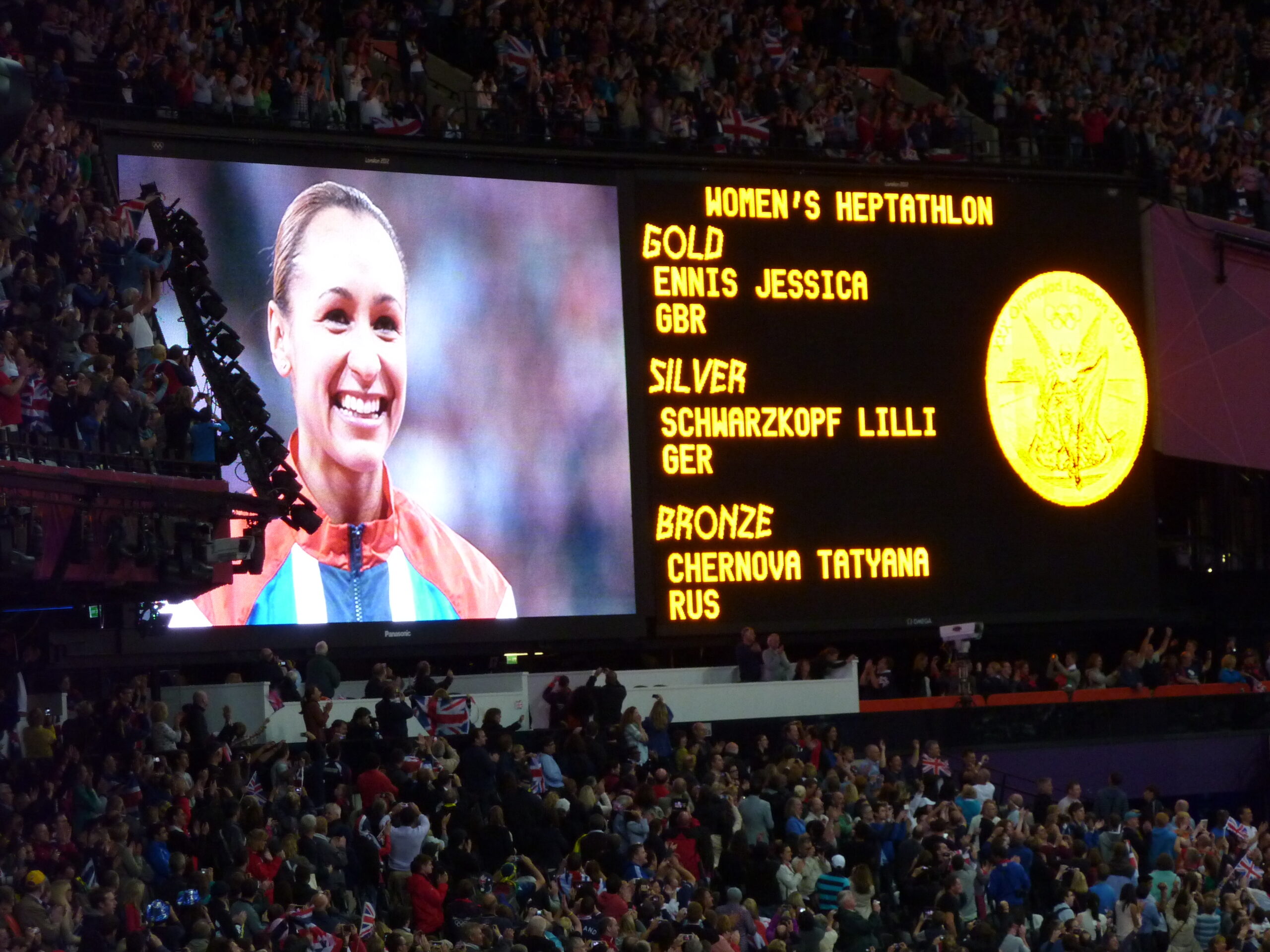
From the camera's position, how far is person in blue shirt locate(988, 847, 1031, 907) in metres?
15.8

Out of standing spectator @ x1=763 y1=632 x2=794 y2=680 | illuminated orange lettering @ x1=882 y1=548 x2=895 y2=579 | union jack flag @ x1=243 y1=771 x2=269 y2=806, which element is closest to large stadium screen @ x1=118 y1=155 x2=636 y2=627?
standing spectator @ x1=763 y1=632 x2=794 y2=680

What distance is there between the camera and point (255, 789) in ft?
47.4

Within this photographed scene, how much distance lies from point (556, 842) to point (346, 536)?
451cm

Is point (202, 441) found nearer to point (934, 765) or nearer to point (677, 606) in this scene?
Result: point (677, 606)

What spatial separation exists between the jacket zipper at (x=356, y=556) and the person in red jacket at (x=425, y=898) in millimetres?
5029

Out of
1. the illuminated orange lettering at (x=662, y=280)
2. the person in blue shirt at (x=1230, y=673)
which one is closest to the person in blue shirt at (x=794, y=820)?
the illuminated orange lettering at (x=662, y=280)

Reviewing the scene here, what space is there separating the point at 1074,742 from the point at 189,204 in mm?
10104

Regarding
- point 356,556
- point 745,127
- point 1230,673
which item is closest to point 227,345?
point 356,556

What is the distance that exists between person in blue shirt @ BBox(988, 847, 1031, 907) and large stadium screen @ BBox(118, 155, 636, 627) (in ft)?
15.0

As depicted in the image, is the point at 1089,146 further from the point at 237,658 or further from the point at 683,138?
the point at 237,658

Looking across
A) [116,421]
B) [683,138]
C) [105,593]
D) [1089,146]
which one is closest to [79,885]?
[105,593]

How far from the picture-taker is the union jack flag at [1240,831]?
58.7ft

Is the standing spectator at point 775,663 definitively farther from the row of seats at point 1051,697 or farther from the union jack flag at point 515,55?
the union jack flag at point 515,55

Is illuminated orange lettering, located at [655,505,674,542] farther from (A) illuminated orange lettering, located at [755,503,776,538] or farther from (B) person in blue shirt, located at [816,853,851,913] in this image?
(B) person in blue shirt, located at [816,853,851,913]
